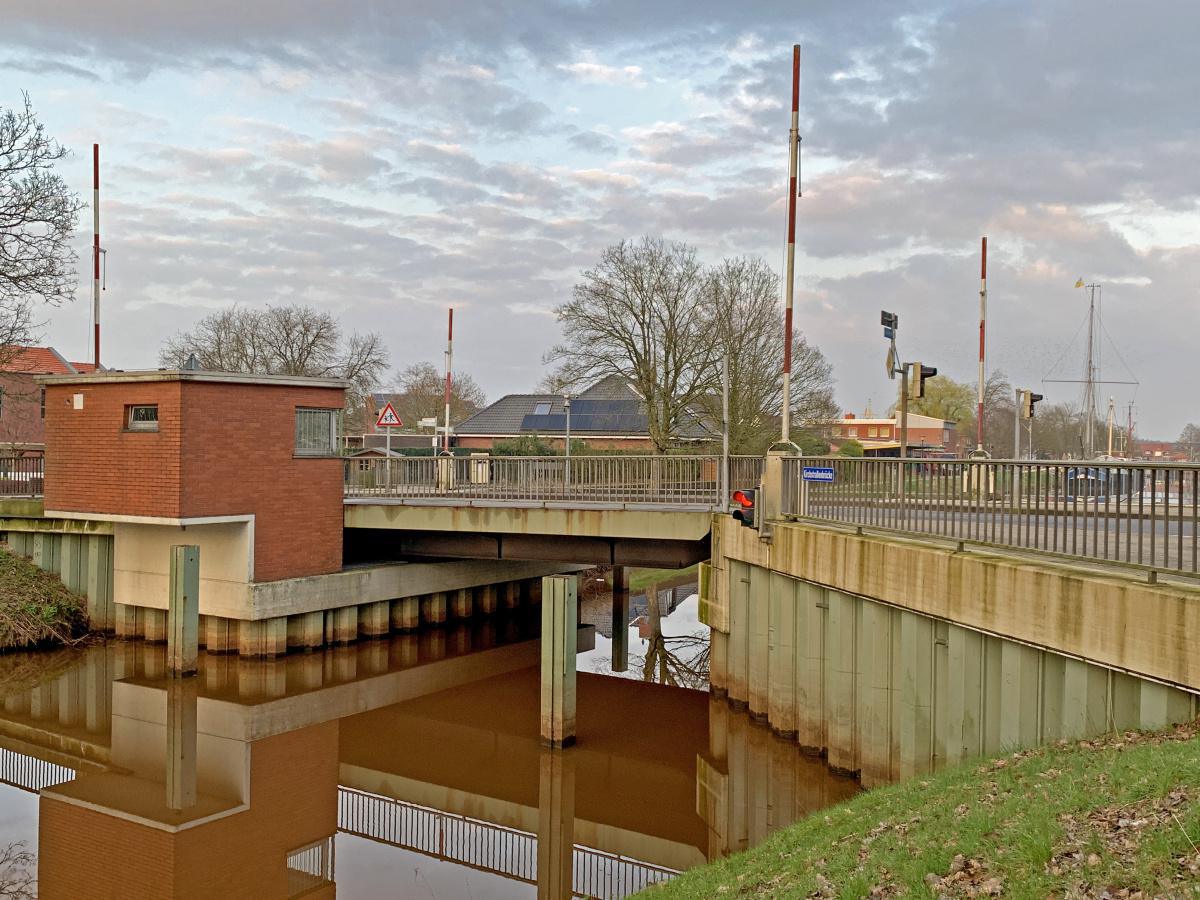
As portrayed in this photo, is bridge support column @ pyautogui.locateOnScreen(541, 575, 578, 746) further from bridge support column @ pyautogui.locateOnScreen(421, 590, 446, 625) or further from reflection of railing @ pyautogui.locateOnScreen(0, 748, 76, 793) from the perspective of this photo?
bridge support column @ pyautogui.locateOnScreen(421, 590, 446, 625)

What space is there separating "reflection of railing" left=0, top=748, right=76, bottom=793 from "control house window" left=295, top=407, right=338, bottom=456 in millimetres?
9178

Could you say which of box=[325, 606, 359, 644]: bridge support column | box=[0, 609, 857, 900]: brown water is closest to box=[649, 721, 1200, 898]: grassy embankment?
box=[0, 609, 857, 900]: brown water

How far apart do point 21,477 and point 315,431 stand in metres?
9.91

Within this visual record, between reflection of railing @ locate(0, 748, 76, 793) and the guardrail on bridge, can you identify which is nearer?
reflection of railing @ locate(0, 748, 76, 793)

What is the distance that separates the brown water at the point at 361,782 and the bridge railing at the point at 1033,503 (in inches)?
158

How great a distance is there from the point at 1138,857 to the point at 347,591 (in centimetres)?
2155

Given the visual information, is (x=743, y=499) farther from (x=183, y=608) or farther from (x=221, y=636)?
(x=221, y=636)

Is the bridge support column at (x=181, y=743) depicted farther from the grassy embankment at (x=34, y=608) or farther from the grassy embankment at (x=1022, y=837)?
the grassy embankment at (x=1022, y=837)

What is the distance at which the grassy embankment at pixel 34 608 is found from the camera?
24000 mm

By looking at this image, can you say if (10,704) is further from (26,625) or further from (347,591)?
(347,591)

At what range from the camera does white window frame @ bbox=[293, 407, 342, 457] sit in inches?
960

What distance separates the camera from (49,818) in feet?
47.4

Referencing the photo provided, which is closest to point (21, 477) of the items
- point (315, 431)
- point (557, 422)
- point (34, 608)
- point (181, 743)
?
point (34, 608)

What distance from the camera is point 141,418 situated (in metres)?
22.9
